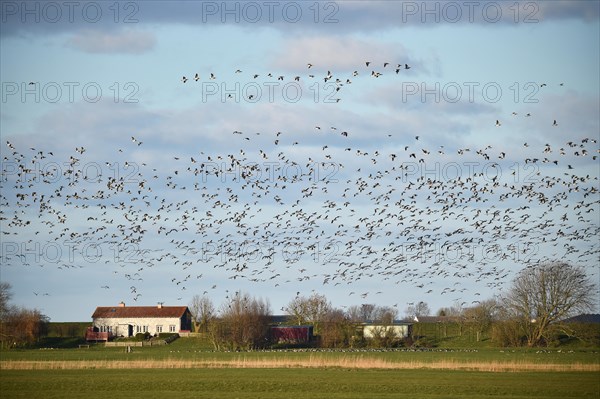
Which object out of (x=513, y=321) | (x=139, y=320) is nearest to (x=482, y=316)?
(x=513, y=321)

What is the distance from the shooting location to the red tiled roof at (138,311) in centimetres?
14838

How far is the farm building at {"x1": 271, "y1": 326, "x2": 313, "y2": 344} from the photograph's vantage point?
11875cm

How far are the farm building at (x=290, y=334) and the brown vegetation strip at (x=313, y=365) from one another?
130 feet

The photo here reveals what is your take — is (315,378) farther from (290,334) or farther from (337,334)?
(290,334)

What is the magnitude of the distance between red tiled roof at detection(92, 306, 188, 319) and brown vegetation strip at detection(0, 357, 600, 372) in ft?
232

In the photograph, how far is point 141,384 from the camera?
181 feet

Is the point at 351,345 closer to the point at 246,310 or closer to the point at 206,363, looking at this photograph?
the point at 246,310

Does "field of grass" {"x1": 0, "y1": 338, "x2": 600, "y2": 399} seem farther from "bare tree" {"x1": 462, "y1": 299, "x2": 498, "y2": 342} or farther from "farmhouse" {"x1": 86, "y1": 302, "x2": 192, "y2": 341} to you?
"farmhouse" {"x1": 86, "y1": 302, "x2": 192, "y2": 341}

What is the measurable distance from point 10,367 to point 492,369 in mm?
38452

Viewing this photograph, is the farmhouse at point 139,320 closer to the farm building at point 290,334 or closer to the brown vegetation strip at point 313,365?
the farm building at point 290,334

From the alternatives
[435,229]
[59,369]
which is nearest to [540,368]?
[435,229]

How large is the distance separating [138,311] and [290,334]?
3954 centimetres

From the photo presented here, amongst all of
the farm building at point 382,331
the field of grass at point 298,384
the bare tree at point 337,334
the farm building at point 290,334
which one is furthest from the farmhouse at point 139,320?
the field of grass at point 298,384

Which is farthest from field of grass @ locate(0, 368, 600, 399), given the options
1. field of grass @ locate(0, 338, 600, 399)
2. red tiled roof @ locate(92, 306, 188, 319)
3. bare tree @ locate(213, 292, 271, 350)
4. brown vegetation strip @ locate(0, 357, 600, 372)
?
red tiled roof @ locate(92, 306, 188, 319)
